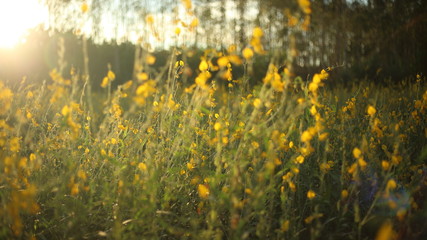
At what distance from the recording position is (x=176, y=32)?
1846 mm

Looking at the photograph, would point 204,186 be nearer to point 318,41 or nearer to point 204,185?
point 204,185

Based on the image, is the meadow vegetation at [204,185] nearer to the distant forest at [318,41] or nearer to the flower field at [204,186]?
the flower field at [204,186]

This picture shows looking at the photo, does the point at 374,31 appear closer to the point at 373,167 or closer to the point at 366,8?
the point at 366,8

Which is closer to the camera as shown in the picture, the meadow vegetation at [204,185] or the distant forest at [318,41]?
the meadow vegetation at [204,185]

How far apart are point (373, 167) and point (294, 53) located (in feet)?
4.09

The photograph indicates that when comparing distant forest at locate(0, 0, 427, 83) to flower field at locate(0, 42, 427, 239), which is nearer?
flower field at locate(0, 42, 427, 239)

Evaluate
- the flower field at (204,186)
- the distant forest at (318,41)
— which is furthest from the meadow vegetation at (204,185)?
the distant forest at (318,41)

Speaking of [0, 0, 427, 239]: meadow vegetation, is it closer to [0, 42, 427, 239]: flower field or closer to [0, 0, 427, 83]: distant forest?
[0, 42, 427, 239]: flower field

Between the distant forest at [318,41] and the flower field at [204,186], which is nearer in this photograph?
the flower field at [204,186]

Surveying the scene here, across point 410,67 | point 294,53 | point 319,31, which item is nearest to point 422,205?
point 294,53

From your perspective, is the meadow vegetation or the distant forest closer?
the meadow vegetation

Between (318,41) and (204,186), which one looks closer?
(204,186)

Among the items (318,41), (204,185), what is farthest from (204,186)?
(318,41)

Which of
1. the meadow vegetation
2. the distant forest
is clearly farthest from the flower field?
the distant forest
